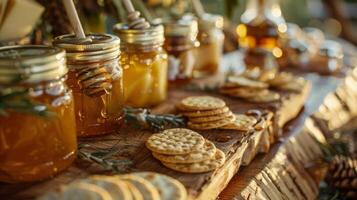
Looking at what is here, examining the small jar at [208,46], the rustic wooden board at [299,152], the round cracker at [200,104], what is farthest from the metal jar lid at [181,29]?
the rustic wooden board at [299,152]

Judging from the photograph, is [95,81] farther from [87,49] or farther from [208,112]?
[208,112]

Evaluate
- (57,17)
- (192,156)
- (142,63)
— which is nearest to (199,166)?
(192,156)

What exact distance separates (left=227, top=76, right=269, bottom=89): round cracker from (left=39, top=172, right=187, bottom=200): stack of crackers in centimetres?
51

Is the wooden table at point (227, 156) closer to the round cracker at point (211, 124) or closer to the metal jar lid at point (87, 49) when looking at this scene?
the round cracker at point (211, 124)

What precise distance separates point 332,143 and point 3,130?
0.82 metres

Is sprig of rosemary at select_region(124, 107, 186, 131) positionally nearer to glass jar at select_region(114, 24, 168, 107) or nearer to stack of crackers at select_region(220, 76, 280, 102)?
glass jar at select_region(114, 24, 168, 107)

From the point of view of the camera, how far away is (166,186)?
650mm

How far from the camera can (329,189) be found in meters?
1.13

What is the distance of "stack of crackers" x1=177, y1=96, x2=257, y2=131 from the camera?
0.91m

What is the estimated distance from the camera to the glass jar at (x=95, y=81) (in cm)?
79

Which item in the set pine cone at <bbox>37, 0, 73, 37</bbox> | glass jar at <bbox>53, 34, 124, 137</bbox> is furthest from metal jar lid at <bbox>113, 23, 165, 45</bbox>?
pine cone at <bbox>37, 0, 73, 37</bbox>

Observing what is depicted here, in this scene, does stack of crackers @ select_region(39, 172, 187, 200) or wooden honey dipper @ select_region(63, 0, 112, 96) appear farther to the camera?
wooden honey dipper @ select_region(63, 0, 112, 96)

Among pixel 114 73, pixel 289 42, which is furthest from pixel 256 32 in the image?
pixel 114 73

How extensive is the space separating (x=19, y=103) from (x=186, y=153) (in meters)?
0.27
